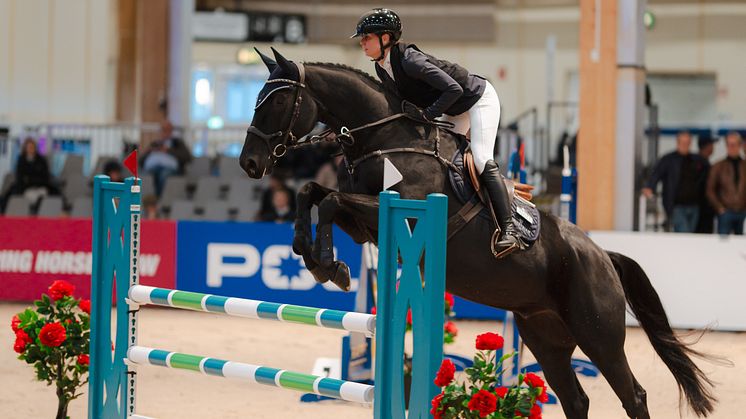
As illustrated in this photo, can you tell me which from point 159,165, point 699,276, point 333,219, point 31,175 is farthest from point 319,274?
point 31,175

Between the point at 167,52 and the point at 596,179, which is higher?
the point at 167,52

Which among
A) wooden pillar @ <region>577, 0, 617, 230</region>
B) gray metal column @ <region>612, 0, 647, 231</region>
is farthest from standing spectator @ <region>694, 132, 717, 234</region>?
wooden pillar @ <region>577, 0, 617, 230</region>

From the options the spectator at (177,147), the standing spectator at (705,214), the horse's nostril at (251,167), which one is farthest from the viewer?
the spectator at (177,147)

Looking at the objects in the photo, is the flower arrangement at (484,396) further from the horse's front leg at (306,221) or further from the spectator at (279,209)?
the spectator at (279,209)

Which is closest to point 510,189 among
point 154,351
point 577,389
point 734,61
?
point 577,389

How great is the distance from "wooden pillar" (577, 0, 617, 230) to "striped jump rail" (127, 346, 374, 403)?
6.13 metres

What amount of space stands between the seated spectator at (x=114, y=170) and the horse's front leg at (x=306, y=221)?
736cm

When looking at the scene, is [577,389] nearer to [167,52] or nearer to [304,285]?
[304,285]

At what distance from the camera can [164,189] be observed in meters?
11.8

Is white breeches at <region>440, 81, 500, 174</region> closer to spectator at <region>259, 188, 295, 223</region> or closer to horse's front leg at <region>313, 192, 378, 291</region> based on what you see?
horse's front leg at <region>313, 192, 378, 291</region>

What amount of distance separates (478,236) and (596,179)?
565 cm

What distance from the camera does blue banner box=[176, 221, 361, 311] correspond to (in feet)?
30.2

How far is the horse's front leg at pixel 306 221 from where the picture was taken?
3986 mm

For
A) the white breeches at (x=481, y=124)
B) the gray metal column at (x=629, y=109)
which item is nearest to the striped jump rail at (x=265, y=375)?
the white breeches at (x=481, y=124)
